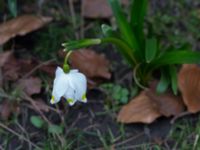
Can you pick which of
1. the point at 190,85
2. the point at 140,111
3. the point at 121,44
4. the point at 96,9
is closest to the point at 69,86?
the point at 121,44

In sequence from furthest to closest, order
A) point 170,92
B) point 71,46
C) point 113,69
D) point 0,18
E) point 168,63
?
1. point 0,18
2. point 113,69
3. point 170,92
4. point 168,63
5. point 71,46

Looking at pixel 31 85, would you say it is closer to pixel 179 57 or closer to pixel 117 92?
pixel 117 92

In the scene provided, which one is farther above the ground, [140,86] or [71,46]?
[71,46]

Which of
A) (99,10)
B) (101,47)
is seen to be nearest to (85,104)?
(101,47)

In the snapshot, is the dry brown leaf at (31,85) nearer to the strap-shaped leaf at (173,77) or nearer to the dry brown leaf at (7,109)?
the dry brown leaf at (7,109)

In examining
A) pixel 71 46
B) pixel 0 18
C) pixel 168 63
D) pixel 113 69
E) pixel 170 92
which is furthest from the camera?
pixel 0 18

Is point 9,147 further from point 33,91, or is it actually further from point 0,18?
point 0,18

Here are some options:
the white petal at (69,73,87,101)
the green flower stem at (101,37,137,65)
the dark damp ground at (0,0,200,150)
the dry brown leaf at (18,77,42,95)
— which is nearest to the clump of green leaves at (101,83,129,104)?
the dark damp ground at (0,0,200,150)
